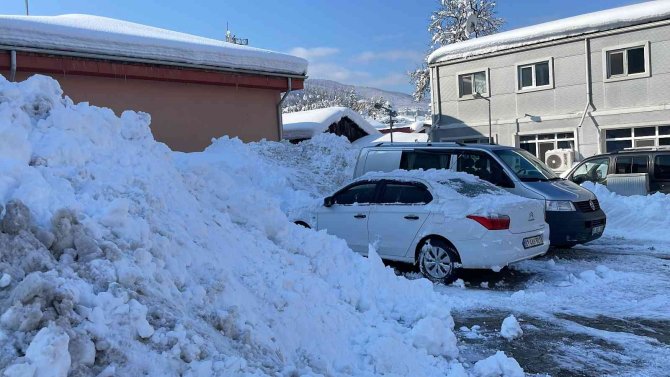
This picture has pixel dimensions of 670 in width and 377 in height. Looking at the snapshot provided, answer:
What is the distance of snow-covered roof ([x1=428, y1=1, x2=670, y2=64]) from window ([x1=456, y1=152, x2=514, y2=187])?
1240cm

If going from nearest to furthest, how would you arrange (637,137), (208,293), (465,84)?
(208,293)
(637,137)
(465,84)

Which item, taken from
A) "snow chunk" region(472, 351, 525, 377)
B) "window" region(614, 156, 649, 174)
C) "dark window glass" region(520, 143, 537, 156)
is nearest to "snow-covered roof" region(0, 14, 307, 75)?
"dark window glass" region(520, 143, 537, 156)

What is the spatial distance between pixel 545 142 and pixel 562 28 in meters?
4.19

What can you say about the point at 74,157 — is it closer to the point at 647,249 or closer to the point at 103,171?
the point at 103,171

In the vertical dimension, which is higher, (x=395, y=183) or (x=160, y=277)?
(x=395, y=183)

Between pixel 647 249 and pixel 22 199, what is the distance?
Result: 33.4 ft

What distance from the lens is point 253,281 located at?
4848 millimetres

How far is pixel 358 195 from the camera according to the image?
9320mm

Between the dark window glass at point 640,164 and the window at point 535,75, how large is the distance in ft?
30.1

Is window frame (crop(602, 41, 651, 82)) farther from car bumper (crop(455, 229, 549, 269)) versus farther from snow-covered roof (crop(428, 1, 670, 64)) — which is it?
car bumper (crop(455, 229, 549, 269))

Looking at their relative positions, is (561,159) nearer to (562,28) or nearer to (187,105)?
(562,28)

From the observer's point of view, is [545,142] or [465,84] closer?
[545,142]

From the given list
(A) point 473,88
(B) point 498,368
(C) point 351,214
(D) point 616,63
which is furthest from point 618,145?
(B) point 498,368

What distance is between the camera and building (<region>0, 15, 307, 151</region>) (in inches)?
491
